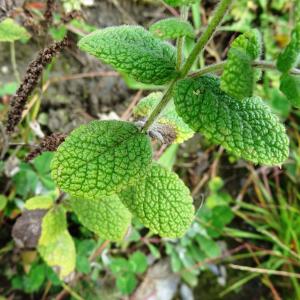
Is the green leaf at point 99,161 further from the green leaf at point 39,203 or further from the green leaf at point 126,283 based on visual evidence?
the green leaf at point 126,283

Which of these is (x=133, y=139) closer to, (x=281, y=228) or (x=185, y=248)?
(x=185, y=248)

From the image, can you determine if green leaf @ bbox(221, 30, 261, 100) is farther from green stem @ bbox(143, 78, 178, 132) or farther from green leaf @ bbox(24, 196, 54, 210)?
green leaf @ bbox(24, 196, 54, 210)

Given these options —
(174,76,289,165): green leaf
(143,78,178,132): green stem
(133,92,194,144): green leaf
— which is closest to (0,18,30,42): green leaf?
(133,92,194,144): green leaf

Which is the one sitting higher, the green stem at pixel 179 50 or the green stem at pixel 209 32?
the green stem at pixel 209 32

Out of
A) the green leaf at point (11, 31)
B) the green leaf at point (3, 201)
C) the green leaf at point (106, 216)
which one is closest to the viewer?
the green leaf at point (106, 216)

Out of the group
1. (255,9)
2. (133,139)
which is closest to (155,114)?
(133,139)

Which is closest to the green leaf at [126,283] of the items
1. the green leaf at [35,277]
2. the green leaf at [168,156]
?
the green leaf at [35,277]
